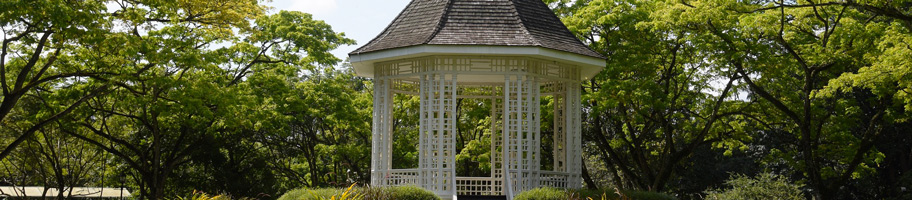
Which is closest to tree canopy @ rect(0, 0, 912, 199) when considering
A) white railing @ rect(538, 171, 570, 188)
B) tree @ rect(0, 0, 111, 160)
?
tree @ rect(0, 0, 111, 160)

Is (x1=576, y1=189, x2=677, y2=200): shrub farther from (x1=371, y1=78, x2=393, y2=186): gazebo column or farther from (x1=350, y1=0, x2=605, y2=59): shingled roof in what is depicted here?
(x1=371, y1=78, x2=393, y2=186): gazebo column

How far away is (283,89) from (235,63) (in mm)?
2406

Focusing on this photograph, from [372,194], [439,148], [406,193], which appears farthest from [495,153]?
[372,194]

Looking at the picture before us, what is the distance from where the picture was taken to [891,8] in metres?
19.5

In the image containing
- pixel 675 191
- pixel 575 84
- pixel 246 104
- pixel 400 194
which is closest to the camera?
pixel 400 194

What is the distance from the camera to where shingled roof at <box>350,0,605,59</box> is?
18.2 m

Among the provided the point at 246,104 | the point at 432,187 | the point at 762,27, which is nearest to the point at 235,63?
the point at 246,104

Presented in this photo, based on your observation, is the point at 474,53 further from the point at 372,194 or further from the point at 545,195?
the point at 372,194

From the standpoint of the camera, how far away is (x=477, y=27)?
1878 cm

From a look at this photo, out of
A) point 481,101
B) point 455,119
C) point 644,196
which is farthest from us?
point 481,101

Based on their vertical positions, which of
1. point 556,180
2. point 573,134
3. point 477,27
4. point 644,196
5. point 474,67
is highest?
point 477,27

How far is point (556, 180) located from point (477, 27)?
12.4 feet

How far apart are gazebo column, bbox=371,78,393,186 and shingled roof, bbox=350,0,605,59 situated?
1076mm

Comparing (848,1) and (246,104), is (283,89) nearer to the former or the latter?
(246,104)
